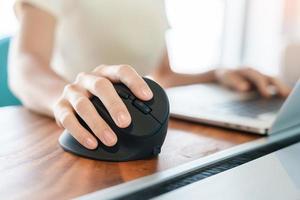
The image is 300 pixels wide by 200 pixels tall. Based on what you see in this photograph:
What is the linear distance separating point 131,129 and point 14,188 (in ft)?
0.44

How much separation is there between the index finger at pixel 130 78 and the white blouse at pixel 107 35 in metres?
0.52

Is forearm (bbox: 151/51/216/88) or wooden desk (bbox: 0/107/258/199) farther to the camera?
forearm (bbox: 151/51/216/88)

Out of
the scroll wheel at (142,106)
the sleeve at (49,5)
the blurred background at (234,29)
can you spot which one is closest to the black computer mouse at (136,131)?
the scroll wheel at (142,106)

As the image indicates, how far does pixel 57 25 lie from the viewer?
973 mm

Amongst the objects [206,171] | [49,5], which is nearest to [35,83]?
[49,5]

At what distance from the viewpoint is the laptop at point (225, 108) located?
1.94 ft

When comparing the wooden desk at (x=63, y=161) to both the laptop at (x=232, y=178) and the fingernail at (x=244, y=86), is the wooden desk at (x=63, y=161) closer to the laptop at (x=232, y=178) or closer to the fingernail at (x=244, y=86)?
the laptop at (x=232, y=178)

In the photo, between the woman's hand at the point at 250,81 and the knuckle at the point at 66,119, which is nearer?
the knuckle at the point at 66,119

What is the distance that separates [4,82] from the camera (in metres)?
1.03

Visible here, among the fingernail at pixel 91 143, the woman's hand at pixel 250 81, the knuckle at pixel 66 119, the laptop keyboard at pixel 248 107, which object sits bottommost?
the woman's hand at pixel 250 81

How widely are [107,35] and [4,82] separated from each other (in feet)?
0.95

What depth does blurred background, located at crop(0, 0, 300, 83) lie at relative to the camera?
2.47 metres

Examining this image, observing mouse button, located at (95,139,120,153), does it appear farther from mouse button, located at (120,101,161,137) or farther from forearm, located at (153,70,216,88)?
forearm, located at (153,70,216,88)

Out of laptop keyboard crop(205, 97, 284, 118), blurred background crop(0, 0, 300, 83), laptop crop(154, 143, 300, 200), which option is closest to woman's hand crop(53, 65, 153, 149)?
laptop crop(154, 143, 300, 200)
